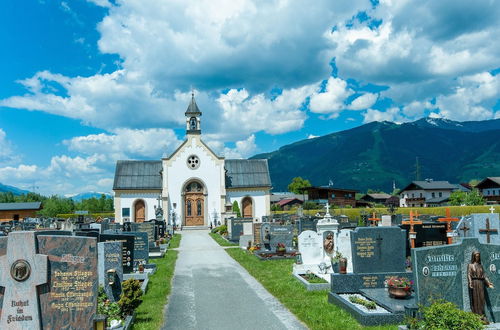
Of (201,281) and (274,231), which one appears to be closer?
(201,281)

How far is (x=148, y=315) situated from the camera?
9758 mm

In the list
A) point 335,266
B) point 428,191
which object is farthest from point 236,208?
point 428,191

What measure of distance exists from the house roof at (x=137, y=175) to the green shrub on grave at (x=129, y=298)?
37239 mm

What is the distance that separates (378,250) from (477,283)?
3.44 meters

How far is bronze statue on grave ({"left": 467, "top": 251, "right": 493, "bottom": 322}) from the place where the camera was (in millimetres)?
8203

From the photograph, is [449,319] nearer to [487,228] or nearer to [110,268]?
[487,228]

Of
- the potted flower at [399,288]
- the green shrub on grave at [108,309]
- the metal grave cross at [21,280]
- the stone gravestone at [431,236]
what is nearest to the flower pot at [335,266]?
the potted flower at [399,288]

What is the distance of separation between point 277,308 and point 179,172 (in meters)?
36.2

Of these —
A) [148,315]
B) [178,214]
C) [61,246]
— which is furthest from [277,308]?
[178,214]

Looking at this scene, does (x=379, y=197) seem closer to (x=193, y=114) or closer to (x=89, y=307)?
(x=193, y=114)

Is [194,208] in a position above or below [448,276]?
above

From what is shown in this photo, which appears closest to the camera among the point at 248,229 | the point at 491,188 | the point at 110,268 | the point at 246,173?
the point at 110,268

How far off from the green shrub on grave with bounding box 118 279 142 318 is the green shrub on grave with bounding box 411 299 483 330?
5.77 meters

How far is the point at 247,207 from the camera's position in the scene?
155 feet
